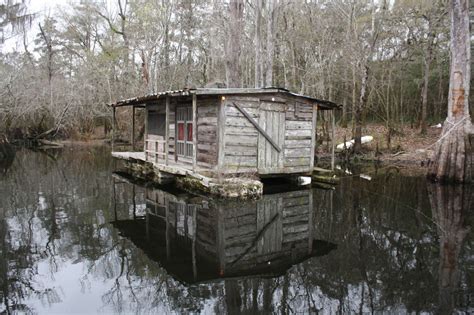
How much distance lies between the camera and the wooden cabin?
12422mm

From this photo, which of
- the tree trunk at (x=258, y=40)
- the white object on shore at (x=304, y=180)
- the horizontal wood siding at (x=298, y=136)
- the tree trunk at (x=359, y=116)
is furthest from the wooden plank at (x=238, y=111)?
the tree trunk at (x=359, y=116)

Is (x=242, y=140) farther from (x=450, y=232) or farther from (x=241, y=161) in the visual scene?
(x=450, y=232)

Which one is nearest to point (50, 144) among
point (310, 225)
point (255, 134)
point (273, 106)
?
point (255, 134)

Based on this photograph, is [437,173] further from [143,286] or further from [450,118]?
[143,286]

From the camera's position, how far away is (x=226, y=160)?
12.6 metres

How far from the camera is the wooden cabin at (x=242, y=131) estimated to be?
1242 centimetres

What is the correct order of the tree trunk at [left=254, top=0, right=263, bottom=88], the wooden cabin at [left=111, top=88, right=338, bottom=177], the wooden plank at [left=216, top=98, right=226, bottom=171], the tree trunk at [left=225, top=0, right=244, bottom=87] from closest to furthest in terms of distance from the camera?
the wooden plank at [left=216, top=98, right=226, bottom=171] < the wooden cabin at [left=111, top=88, right=338, bottom=177] < the tree trunk at [left=225, top=0, right=244, bottom=87] < the tree trunk at [left=254, top=0, right=263, bottom=88]

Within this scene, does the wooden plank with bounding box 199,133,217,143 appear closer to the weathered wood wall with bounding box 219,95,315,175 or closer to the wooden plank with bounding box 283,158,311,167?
the weathered wood wall with bounding box 219,95,315,175

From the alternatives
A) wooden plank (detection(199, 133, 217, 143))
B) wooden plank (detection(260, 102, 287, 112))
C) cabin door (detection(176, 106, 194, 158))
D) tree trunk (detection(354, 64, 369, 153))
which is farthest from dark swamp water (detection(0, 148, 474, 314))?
tree trunk (detection(354, 64, 369, 153))

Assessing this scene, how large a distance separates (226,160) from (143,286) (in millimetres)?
7175

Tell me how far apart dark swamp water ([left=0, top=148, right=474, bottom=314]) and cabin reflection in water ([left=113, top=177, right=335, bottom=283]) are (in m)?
0.03

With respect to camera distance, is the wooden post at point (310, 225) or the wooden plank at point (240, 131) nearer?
the wooden post at point (310, 225)

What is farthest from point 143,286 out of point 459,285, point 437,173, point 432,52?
point 432,52

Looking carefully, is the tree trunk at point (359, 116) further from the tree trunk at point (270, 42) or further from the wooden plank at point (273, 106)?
the wooden plank at point (273, 106)
